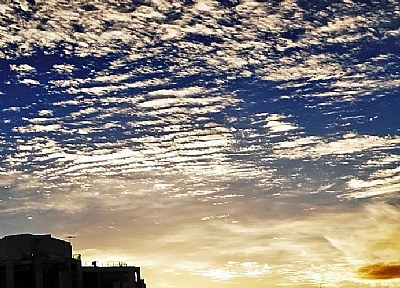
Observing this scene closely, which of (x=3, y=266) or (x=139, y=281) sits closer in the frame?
(x=3, y=266)

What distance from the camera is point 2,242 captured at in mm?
153125

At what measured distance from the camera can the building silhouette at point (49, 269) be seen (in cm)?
14712

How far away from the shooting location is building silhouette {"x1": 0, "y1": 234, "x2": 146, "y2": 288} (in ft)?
483

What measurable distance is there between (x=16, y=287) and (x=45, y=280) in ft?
16.4

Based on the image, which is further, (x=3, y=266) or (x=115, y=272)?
(x=115, y=272)

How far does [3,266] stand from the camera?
484 ft

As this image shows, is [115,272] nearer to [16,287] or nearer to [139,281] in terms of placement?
[139,281]

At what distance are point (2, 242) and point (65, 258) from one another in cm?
1154

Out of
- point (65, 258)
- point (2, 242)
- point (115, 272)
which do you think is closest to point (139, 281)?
point (115, 272)

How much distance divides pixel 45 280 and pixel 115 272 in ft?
48.9

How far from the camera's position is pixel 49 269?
14950 centimetres

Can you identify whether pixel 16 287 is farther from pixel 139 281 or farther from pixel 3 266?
pixel 139 281

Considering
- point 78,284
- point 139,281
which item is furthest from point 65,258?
point 139,281

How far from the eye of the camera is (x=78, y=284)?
150875 millimetres
